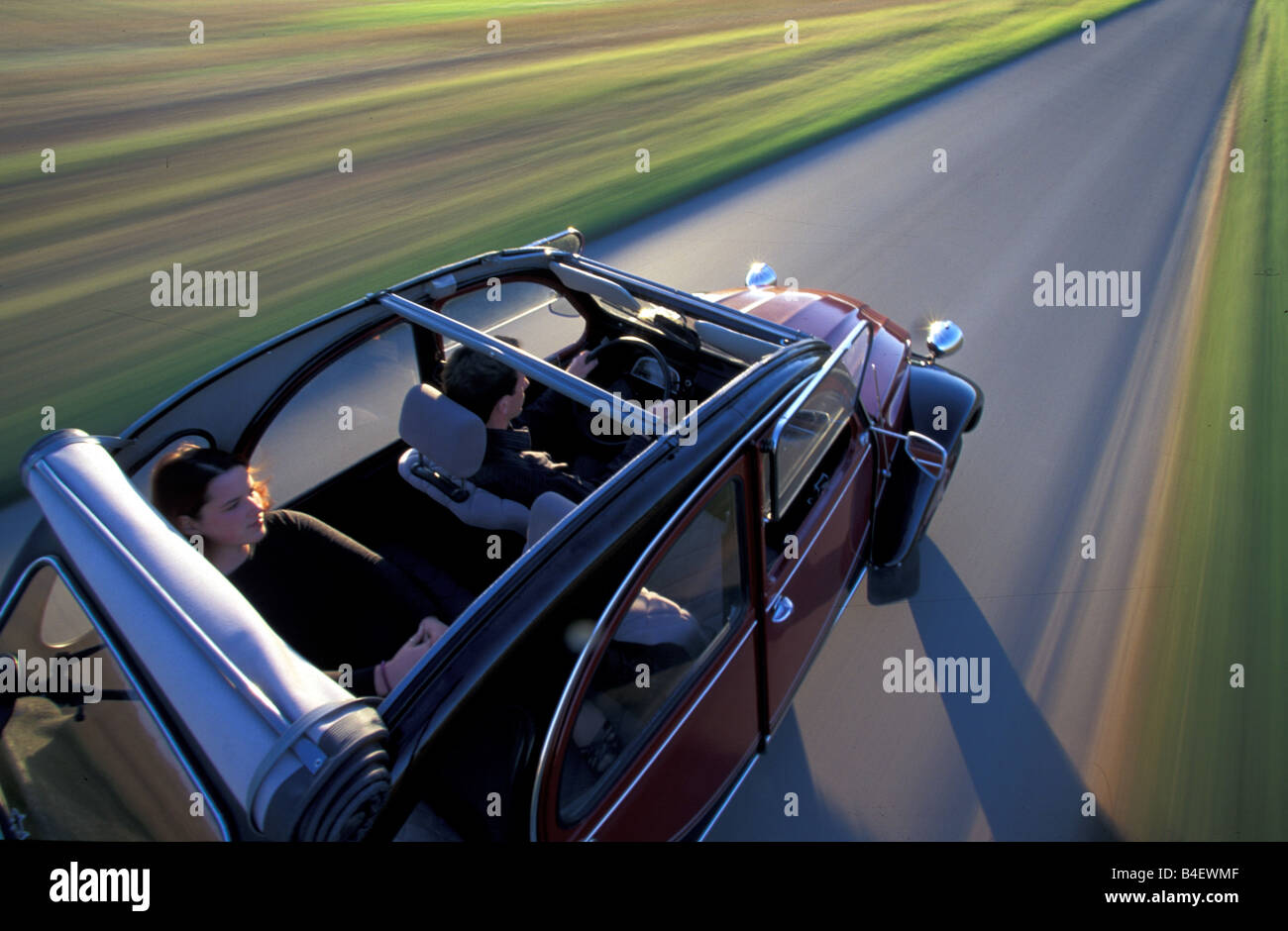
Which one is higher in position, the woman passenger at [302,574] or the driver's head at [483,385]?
the driver's head at [483,385]

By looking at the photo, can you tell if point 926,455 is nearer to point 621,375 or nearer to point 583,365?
point 621,375

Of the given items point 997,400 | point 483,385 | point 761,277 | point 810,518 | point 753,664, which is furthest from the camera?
point 997,400

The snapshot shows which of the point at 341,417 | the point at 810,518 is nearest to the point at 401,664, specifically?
the point at 810,518

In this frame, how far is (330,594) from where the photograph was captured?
289cm

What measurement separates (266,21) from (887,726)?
16049 millimetres

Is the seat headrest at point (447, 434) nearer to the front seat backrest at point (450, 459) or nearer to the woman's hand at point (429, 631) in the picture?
the front seat backrest at point (450, 459)

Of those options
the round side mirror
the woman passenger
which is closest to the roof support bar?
the woman passenger

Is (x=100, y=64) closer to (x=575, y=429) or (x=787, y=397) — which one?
(x=575, y=429)

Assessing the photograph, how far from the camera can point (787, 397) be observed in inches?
107

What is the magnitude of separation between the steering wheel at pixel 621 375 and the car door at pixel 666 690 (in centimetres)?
131

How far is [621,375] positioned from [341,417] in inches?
76.2

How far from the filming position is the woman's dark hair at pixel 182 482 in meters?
2.49

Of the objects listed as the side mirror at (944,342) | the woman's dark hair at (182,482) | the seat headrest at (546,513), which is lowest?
the seat headrest at (546,513)

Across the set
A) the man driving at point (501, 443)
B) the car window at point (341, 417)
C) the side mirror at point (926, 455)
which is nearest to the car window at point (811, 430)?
the side mirror at point (926, 455)
